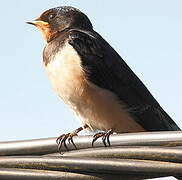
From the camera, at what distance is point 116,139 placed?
2.18m

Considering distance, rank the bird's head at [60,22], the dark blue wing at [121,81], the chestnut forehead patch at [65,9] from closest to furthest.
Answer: the dark blue wing at [121,81] → the bird's head at [60,22] → the chestnut forehead patch at [65,9]

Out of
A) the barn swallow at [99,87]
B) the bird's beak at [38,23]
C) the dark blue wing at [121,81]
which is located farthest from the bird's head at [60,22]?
the dark blue wing at [121,81]

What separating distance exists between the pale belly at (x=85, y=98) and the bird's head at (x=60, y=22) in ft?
2.48

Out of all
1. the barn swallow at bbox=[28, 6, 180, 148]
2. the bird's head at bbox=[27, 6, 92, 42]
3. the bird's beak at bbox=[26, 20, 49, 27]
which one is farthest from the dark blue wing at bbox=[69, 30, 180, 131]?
the bird's beak at bbox=[26, 20, 49, 27]

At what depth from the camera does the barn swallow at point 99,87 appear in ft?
14.2

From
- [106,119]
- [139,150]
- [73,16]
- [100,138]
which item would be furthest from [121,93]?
[139,150]

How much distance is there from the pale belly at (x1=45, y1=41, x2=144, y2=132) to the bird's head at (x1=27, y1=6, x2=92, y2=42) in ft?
2.48

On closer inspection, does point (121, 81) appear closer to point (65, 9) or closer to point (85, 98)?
point (85, 98)

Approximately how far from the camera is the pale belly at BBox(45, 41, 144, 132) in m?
4.30

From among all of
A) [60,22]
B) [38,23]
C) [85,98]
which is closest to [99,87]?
[85,98]

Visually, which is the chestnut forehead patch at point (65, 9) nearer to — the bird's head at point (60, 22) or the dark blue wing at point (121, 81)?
the bird's head at point (60, 22)

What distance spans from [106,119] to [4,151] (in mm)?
2113

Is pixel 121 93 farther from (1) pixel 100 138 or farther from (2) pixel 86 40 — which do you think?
(1) pixel 100 138

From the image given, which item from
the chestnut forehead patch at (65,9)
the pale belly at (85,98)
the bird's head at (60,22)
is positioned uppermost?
the chestnut forehead patch at (65,9)
